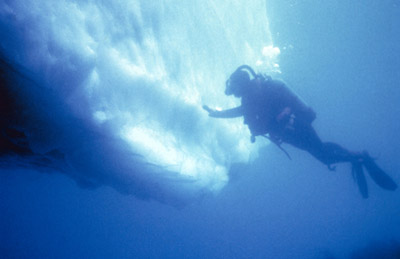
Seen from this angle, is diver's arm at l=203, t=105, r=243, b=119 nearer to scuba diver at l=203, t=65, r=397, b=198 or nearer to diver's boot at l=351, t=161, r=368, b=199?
scuba diver at l=203, t=65, r=397, b=198

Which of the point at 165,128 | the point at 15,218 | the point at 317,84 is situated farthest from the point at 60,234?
the point at 165,128

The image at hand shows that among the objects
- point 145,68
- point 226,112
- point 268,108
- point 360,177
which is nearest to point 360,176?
point 360,177

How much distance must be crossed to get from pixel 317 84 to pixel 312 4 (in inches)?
343

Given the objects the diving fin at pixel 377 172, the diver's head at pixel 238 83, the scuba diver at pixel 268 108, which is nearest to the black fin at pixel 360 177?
the diving fin at pixel 377 172

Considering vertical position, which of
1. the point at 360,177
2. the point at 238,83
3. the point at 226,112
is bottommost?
the point at 360,177

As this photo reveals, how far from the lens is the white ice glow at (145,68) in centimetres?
245

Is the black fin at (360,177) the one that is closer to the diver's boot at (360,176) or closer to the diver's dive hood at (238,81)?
the diver's boot at (360,176)

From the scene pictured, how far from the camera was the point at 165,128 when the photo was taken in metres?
4.46

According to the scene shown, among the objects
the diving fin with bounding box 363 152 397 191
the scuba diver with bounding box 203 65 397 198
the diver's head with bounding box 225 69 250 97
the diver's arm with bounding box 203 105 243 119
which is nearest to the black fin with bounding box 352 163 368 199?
the diving fin with bounding box 363 152 397 191

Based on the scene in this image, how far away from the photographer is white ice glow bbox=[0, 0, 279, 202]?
245 centimetres

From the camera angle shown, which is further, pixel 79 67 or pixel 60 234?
pixel 60 234

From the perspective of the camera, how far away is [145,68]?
370 cm

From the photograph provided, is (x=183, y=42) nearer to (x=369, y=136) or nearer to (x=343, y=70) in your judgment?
(x=343, y=70)

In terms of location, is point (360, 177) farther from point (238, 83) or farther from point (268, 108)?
point (238, 83)
